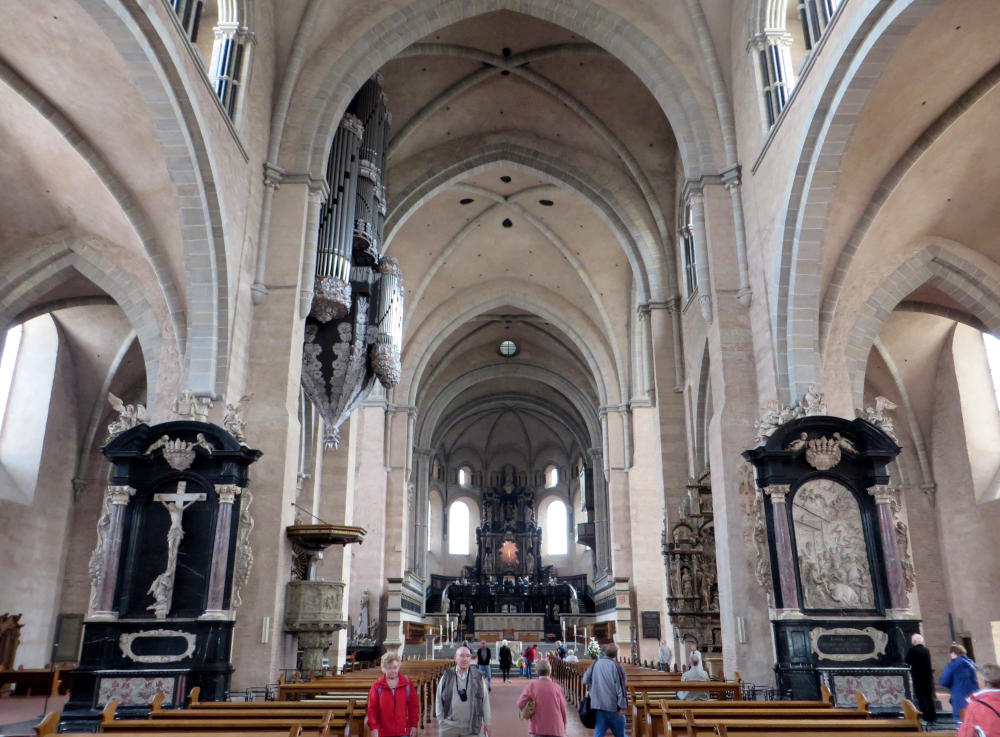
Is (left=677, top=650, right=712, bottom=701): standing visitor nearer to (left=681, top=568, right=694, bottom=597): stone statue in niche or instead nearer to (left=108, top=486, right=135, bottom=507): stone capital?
(left=681, top=568, right=694, bottom=597): stone statue in niche

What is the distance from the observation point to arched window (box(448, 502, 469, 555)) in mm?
46375

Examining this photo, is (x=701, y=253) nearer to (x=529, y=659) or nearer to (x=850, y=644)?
(x=850, y=644)

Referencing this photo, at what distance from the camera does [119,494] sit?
1076 centimetres

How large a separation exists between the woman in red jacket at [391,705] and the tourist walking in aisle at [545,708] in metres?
1.01

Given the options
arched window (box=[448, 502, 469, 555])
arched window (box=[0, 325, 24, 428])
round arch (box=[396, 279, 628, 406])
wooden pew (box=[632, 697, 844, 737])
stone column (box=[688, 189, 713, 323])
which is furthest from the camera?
arched window (box=[448, 502, 469, 555])

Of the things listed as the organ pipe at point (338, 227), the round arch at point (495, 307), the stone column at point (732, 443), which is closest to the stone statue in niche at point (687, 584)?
the stone column at point (732, 443)

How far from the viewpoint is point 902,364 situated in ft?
64.6

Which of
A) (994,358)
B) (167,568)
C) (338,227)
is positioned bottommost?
(167,568)

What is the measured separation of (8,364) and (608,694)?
1776 cm

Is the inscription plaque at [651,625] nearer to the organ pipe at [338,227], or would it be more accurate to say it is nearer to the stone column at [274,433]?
the stone column at [274,433]

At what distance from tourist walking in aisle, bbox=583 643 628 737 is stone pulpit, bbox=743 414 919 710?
3702 mm

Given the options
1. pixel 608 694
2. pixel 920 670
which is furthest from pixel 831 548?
pixel 608 694

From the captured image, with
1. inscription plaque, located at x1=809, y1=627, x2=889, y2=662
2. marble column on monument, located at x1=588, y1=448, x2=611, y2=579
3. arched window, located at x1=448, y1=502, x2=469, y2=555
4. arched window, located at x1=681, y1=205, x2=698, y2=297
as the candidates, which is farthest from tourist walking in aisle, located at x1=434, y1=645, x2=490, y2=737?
arched window, located at x1=448, y1=502, x2=469, y2=555

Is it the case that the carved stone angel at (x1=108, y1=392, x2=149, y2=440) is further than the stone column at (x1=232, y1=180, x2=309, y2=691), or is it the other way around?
the stone column at (x1=232, y1=180, x2=309, y2=691)
